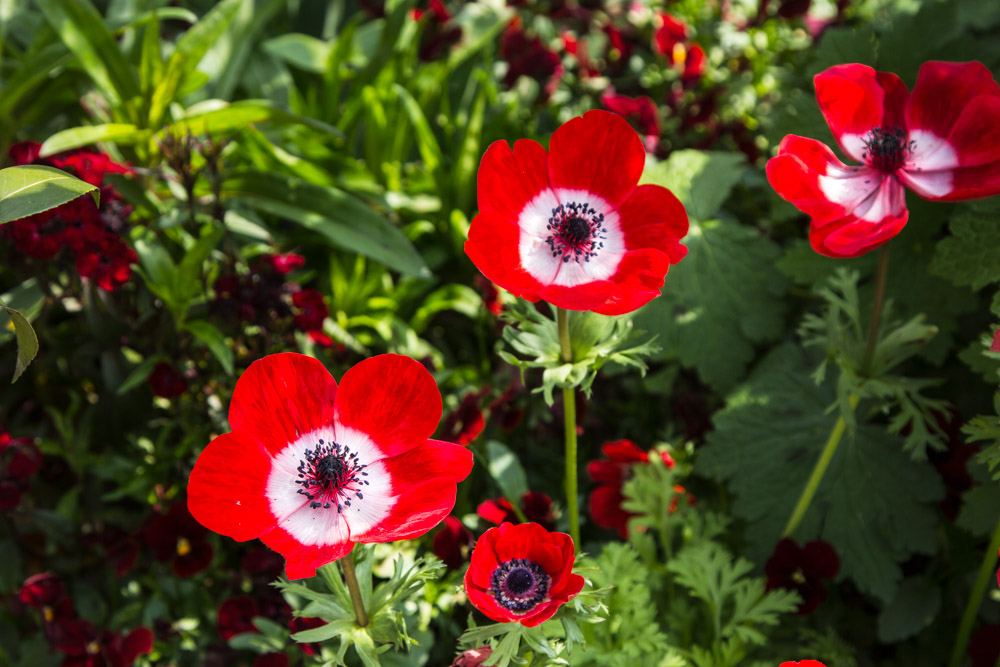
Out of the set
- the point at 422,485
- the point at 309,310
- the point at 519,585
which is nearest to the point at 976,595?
the point at 519,585

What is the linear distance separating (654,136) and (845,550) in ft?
3.16

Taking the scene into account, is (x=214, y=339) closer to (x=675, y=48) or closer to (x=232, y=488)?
(x=232, y=488)

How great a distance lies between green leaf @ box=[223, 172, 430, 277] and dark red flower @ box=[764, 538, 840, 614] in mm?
829

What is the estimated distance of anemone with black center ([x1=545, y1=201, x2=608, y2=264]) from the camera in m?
1.04

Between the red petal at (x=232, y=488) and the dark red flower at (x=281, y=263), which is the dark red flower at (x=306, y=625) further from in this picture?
the dark red flower at (x=281, y=263)

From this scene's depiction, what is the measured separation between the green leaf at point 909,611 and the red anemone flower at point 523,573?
0.80 metres

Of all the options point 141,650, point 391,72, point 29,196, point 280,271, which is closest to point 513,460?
point 280,271

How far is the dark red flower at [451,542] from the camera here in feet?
4.13

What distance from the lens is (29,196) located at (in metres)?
0.96

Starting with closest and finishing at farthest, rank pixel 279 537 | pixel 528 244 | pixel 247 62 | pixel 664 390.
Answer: pixel 279 537 → pixel 528 244 → pixel 664 390 → pixel 247 62

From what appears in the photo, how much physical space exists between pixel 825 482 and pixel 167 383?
109 centimetres

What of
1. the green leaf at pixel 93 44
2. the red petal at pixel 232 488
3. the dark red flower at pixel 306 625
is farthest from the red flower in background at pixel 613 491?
the green leaf at pixel 93 44

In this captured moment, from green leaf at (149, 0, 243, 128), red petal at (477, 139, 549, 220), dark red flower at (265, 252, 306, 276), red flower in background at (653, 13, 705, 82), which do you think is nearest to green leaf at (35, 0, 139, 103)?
green leaf at (149, 0, 243, 128)

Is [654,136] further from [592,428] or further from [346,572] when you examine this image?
[346,572]
